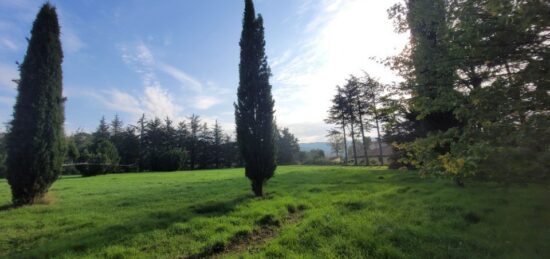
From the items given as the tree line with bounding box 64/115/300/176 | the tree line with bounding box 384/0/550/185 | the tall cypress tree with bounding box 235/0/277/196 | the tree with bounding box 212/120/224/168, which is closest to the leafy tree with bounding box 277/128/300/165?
the tree line with bounding box 64/115/300/176

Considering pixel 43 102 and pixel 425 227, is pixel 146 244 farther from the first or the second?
pixel 43 102

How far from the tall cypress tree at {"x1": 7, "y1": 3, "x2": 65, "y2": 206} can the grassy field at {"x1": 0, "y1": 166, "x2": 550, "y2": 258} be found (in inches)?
48.2

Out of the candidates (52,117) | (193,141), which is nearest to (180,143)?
(193,141)

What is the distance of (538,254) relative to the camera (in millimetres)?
4984

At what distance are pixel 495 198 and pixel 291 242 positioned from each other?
6.52 meters

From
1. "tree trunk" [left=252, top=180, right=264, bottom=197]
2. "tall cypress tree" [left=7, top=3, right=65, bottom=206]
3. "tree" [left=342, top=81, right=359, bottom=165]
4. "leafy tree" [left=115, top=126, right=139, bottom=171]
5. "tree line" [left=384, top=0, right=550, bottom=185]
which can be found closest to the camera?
"tree line" [left=384, top=0, right=550, bottom=185]

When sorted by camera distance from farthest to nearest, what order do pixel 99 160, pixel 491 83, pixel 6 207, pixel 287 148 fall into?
pixel 287 148, pixel 99 160, pixel 6 207, pixel 491 83

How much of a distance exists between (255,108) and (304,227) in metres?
6.75

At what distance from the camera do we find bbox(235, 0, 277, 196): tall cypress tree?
12312mm

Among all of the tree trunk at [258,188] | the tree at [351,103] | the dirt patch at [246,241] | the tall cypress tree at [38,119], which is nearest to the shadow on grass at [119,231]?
the dirt patch at [246,241]

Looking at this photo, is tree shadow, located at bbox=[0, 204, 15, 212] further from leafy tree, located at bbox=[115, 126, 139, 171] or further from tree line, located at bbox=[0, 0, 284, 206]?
leafy tree, located at bbox=[115, 126, 139, 171]

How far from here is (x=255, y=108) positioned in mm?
12812

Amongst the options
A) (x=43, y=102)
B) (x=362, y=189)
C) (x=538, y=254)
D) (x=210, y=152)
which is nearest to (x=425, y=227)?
(x=538, y=254)

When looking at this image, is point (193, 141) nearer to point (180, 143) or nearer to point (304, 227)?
point (180, 143)
